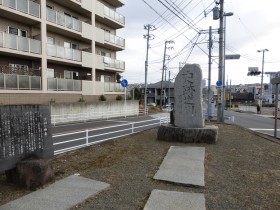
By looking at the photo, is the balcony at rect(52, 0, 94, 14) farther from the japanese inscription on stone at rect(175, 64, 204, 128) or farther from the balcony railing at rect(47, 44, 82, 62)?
the japanese inscription on stone at rect(175, 64, 204, 128)

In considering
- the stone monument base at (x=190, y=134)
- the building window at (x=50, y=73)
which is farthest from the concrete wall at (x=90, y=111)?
the stone monument base at (x=190, y=134)

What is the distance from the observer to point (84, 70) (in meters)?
25.3

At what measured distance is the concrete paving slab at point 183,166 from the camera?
5.25 metres

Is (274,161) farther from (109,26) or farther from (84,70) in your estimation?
(109,26)

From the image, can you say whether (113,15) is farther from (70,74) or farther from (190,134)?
(190,134)

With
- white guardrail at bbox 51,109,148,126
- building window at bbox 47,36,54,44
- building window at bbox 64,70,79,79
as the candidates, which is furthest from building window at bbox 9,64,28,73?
building window at bbox 64,70,79,79

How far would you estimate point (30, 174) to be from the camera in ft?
15.2

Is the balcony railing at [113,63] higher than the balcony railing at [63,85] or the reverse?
higher

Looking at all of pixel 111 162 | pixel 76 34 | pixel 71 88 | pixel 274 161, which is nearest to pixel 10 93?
pixel 71 88

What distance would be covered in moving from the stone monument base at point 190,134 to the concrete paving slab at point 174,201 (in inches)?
187

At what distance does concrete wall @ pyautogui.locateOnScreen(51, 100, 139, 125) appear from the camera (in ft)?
59.5

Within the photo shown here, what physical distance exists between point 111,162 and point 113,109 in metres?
18.3

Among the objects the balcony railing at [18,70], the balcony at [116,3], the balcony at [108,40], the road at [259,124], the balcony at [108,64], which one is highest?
the balcony at [116,3]

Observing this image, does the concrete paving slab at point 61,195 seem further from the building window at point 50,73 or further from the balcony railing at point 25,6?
the building window at point 50,73
